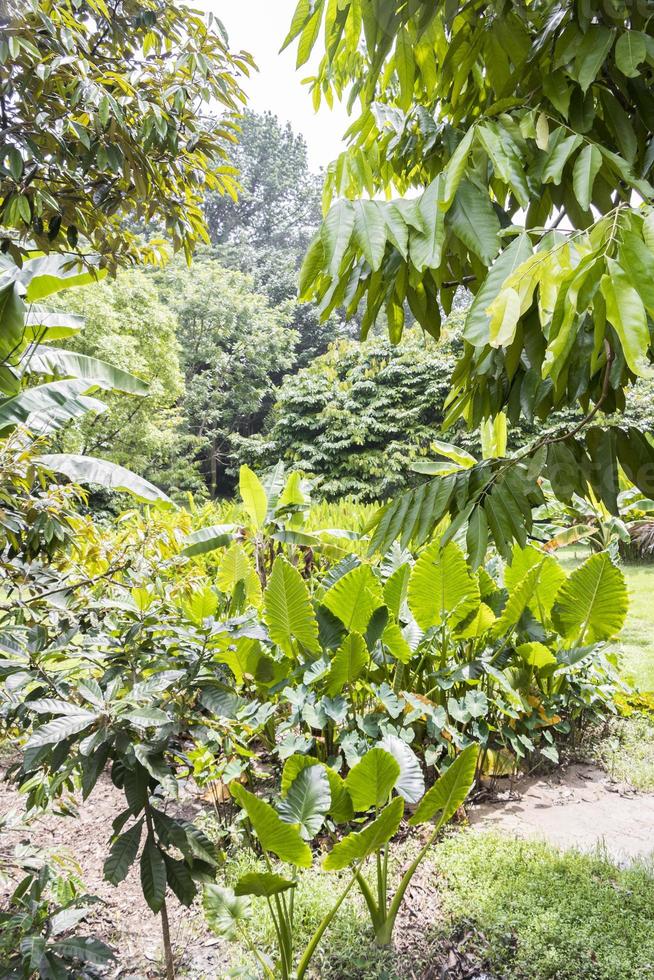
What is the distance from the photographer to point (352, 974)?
1730 millimetres

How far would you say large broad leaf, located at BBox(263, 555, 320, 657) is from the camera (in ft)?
7.64

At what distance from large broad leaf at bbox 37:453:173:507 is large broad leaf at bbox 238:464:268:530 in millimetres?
960

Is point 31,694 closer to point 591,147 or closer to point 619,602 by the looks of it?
point 591,147

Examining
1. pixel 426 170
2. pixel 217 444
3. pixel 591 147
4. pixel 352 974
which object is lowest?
pixel 352 974

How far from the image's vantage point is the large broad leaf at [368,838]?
1.50m

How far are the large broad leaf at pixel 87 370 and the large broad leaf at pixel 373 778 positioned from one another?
1.70 m

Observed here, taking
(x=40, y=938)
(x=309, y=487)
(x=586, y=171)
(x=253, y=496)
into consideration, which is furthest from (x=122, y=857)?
(x=309, y=487)

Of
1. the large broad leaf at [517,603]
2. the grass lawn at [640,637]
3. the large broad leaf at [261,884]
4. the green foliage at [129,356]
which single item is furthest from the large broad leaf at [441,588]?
the green foliage at [129,356]

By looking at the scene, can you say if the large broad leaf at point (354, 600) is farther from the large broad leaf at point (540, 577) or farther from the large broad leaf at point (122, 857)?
the large broad leaf at point (122, 857)

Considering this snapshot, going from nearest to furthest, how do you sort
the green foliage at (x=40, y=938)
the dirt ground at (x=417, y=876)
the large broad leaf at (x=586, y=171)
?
the large broad leaf at (x=586, y=171) → the green foliage at (x=40, y=938) → the dirt ground at (x=417, y=876)

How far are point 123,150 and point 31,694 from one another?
1628 mm

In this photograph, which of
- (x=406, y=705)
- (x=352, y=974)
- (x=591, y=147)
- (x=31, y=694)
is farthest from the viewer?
(x=406, y=705)

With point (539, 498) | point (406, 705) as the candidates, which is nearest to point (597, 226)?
point (539, 498)

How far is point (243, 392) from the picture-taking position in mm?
Result: 16547
